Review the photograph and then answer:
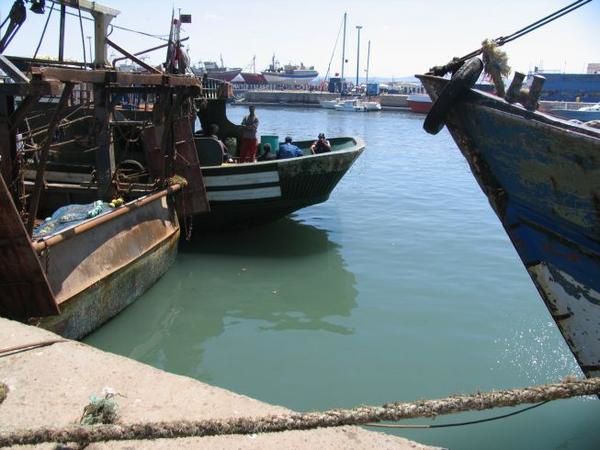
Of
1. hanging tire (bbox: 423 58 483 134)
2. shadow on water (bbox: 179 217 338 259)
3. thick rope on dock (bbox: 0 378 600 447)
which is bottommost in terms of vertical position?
shadow on water (bbox: 179 217 338 259)

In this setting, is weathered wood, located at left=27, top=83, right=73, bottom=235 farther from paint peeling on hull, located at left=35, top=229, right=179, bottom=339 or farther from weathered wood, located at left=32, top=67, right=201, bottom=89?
paint peeling on hull, located at left=35, top=229, right=179, bottom=339

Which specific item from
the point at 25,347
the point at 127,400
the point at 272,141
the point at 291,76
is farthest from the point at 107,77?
the point at 291,76

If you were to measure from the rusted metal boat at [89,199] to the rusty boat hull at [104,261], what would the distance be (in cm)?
1

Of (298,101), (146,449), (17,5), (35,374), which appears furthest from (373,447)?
(298,101)

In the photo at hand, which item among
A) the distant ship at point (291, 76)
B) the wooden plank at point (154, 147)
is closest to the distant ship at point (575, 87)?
the distant ship at point (291, 76)

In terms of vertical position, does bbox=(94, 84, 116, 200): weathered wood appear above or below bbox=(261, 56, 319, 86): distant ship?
below

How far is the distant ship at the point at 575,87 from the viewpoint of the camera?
166 feet

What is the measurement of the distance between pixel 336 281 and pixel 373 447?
5424mm

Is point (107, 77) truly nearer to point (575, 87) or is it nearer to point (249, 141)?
point (249, 141)

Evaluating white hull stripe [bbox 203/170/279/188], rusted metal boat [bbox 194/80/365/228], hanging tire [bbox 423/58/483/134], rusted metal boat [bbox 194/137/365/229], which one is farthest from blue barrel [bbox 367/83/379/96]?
hanging tire [bbox 423/58/483/134]

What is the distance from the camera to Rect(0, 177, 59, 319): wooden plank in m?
4.55

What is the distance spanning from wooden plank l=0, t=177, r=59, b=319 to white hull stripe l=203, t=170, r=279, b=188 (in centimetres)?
459

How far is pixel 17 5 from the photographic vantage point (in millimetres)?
8258

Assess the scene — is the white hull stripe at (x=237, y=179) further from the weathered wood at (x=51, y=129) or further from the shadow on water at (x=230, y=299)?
the weathered wood at (x=51, y=129)
